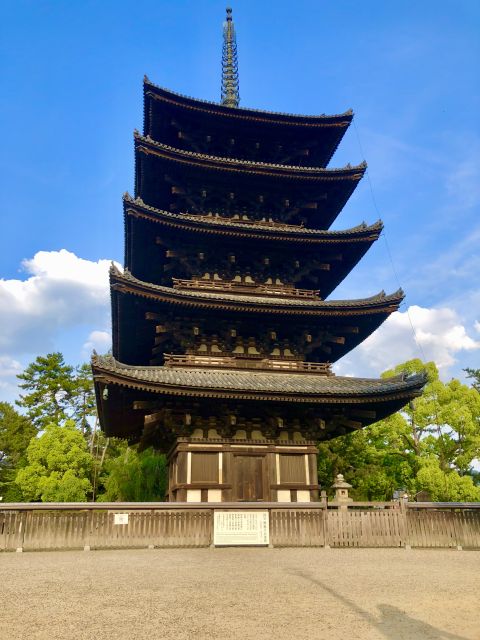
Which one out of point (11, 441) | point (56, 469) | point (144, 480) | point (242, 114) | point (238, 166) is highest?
point (242, 114)

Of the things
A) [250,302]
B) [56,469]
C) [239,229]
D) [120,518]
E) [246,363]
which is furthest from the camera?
[56,469]

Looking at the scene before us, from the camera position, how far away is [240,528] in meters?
14.2

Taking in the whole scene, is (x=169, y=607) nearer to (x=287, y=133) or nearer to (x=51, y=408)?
(x=287, y=133)

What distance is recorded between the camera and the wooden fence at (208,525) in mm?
13828

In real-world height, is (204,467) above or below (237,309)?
below

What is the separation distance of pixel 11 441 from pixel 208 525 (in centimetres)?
4690

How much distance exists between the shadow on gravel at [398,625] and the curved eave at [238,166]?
1777cm

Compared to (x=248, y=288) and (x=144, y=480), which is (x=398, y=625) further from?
(x=144, y=480)

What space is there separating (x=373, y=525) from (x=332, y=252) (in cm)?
1148

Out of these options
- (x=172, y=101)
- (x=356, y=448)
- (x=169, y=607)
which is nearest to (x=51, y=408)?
(x=356, y=448)

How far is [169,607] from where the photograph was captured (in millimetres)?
6781

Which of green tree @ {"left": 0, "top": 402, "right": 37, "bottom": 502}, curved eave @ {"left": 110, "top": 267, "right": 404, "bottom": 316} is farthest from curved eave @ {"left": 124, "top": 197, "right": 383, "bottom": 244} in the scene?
green tree @ {"left": 0, "top": 402, "right": 37, "bottom": 502}

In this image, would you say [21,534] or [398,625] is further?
[21,534]

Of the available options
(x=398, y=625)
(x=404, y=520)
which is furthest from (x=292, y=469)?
(x=398, y=625)
